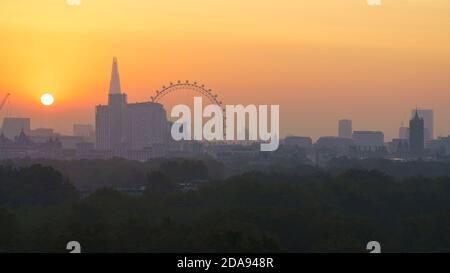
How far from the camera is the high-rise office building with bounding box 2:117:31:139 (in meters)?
89.8

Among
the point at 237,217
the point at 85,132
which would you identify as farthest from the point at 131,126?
the point at 237,217

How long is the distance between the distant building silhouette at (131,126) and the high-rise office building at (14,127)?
558 centimetres

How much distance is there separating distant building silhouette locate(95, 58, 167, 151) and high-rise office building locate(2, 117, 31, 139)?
5576mm

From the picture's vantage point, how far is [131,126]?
97.1 meters

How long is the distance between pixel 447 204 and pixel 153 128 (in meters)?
45.3

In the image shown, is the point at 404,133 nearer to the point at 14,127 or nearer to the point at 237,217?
the point at 14,127

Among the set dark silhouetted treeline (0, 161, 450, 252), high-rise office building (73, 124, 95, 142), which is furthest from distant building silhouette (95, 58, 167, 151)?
dark silhouetted treeline (0, 161, 450, 252)

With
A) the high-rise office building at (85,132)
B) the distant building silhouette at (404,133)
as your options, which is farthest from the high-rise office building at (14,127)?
the distant building silhouette at (404,133)

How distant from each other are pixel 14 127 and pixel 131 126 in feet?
31.9

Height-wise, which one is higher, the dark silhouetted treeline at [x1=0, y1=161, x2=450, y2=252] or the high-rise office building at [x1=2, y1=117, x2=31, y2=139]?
the high-rise office building at [x1=2, y1=117, x2=31, y2=139]

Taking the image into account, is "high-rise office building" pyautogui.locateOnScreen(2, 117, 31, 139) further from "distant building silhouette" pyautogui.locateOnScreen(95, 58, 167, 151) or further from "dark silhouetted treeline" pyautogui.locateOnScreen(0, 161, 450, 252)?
"dark silhouetted treeline" pyautogui.locateOnScreen(0, 161, 450, 252)

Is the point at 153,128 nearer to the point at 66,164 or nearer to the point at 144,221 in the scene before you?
the point at 66,164

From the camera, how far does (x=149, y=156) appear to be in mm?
105125

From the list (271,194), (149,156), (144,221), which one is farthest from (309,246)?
(149,156)
